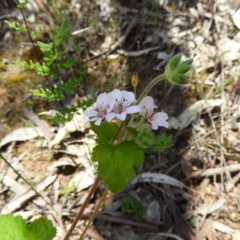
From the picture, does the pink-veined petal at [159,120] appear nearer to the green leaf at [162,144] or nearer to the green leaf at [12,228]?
the green leaf at [162,144]

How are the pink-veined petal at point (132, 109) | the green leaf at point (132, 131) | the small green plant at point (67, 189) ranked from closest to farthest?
the pink-veined petal at point (132, 109) → the green leaf at point (132, 131) → the small green plant at point (67, 189)

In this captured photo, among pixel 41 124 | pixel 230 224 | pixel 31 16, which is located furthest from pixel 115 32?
pixel 230 224

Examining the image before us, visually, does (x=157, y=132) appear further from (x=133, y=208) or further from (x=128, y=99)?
(x=128, y=99)

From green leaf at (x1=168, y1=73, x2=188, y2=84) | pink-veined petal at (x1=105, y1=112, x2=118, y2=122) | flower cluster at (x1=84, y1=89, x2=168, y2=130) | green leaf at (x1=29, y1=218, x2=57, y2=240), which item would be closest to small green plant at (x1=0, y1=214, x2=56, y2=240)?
green leaf at (x1=29, y1=218, x2=57, y2=240)

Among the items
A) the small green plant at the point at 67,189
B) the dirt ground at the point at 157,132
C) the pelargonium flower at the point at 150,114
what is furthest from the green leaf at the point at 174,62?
the small green plant at the point at 67,189

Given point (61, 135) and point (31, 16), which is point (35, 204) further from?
point (31, 16)

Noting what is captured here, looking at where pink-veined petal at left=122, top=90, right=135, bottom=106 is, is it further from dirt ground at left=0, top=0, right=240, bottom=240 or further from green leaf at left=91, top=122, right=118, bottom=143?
dirt ground at left=0, top=0, right=240, bottom=240
